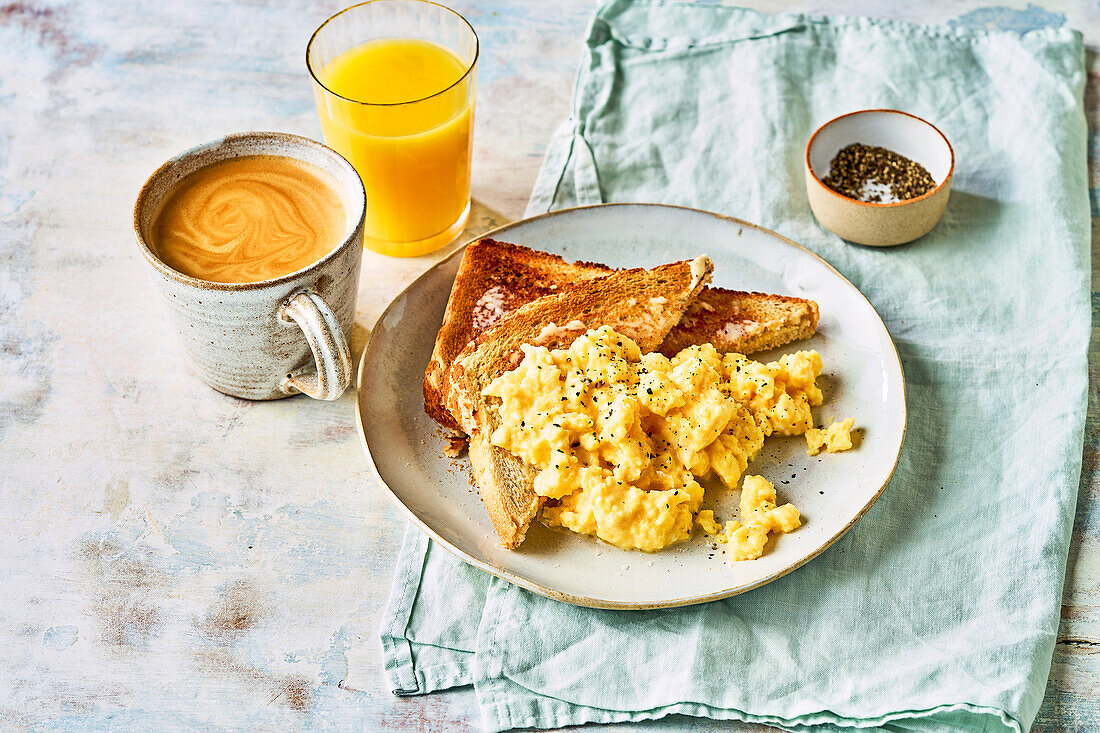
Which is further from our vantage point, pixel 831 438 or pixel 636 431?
pixel 831 438

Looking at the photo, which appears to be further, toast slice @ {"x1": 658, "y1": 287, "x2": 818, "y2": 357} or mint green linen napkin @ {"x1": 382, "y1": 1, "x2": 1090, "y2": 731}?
toast slice @ {"x1": 658, "y1": 287, "x2": 818, "y2": 357}

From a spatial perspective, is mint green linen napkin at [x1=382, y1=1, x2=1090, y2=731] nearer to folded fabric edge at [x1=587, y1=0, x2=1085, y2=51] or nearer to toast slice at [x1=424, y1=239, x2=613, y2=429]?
folded fabric edge at [x1=587, y1=0, x2=1085, y2=51]

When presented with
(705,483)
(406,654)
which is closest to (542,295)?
(705,483)

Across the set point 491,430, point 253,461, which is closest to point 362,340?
point 253,461

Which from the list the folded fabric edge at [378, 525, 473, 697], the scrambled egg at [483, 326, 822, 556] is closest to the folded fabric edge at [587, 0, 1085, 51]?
the scrambled egg at [483, 326, 822, 556]

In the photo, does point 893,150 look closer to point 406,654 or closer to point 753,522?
point 753,522

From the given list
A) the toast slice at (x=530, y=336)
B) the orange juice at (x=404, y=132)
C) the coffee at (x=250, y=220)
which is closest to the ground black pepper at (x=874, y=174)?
the toast slice at (x=530, y=336)

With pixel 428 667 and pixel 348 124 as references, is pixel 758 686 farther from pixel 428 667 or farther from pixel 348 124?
pixel 348 124

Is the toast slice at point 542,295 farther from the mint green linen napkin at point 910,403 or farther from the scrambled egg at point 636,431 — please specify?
the mint green linen napkin at point 910,403
